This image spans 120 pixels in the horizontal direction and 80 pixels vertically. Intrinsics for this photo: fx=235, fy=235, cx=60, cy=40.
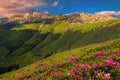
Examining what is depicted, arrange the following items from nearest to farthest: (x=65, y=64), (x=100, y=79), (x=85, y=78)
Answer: (x=100, y=79) < (x=85, y=78) < (x=65, y=64)

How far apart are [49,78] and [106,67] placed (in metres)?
4.23

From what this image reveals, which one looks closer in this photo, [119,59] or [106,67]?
[106,67]

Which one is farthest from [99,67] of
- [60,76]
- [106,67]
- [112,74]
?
[60,76]

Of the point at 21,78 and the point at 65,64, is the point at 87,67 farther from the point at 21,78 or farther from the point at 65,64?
the point at 21,78

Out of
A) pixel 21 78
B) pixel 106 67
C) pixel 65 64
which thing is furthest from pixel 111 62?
pixel 21 78

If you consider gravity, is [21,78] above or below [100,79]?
below

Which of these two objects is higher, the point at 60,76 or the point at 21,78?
the point at 60,76

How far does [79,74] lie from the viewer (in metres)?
16.6

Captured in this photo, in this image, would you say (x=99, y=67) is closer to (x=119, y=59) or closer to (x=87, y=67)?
(x=87, y=67)

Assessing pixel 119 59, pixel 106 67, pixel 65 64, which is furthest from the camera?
pixel 65 64

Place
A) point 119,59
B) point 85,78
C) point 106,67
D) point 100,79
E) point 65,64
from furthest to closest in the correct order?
point 65,64 → point 119,59 → point 106,67 → point 85,78 → point 100,79

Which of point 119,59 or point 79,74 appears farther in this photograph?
point 119,59

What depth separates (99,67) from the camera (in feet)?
57.6

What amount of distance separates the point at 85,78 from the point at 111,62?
9.90ft
